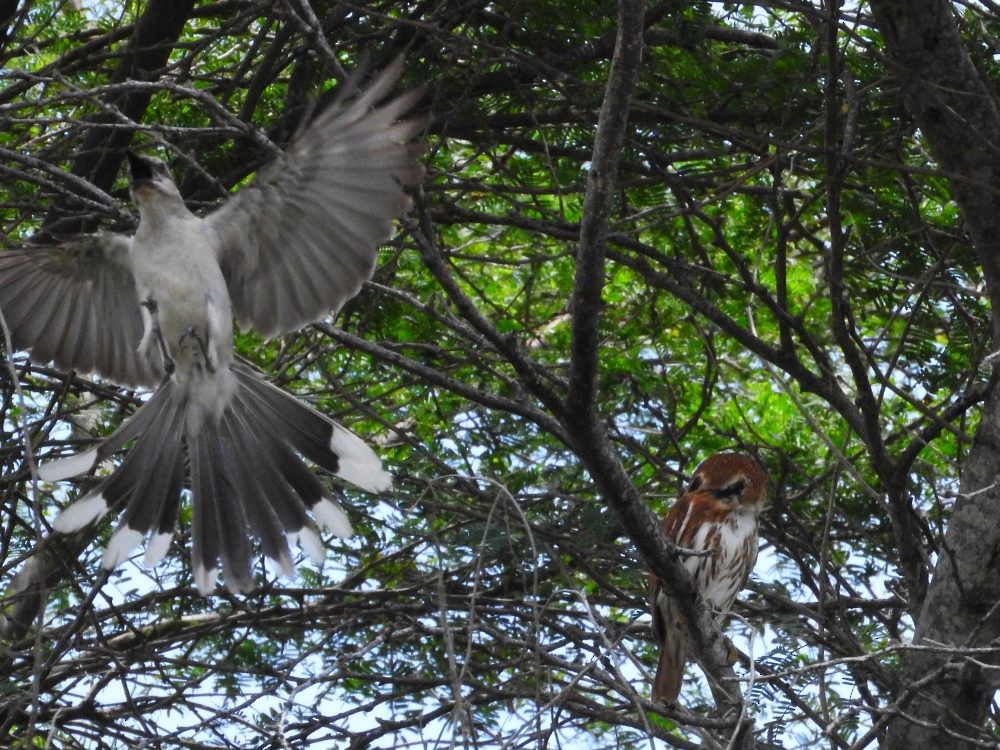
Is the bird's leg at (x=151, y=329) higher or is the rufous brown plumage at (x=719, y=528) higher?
the bird's leg at (x=151, y=329)

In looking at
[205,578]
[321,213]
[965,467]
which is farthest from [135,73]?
[965,467]

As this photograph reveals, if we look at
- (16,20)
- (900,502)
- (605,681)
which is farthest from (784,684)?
(16,20)

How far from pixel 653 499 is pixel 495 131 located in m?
1.84

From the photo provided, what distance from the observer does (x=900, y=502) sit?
4.16m

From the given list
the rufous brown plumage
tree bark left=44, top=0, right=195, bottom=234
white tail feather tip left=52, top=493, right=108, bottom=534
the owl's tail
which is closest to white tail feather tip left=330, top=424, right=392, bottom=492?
white tail feather tip left=52, top=493, right=108, bottom=534

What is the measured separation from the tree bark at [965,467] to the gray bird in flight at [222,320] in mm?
1581

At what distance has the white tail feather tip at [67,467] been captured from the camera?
4242mm

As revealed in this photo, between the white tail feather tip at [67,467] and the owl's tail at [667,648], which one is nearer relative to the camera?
the white tail feather tip at [67,467]

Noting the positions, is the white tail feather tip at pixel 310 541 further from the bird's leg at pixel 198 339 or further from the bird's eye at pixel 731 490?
the bird's eye at pixel 731 490

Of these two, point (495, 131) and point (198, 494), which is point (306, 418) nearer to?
point (198, 494)

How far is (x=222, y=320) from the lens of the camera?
4.67 metres

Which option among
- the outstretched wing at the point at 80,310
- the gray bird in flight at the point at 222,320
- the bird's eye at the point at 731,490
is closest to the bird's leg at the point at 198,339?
the gray bird in flight at the point at 222,320

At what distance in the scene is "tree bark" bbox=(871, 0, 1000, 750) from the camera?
387cm

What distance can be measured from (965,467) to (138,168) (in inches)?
117
